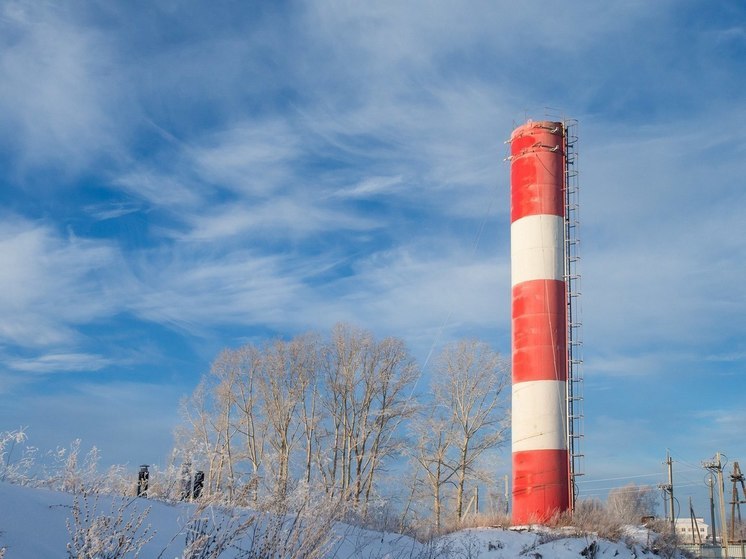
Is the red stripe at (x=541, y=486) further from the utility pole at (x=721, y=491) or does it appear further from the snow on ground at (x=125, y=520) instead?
the utility pole at (x=721, y=491)

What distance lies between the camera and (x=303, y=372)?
3725 centimetres

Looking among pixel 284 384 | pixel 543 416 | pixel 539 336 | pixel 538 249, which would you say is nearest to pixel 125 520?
pixel 543 416

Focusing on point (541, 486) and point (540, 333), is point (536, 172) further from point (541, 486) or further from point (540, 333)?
point (541, 486)

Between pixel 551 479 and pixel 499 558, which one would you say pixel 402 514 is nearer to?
pixel 499 558

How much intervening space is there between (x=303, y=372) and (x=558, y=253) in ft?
62.6

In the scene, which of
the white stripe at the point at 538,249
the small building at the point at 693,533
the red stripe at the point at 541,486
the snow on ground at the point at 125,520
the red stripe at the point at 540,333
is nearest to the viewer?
the snow on ground at the point at 125,520

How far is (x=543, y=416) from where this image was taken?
66.2 feet

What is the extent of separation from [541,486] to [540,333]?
4.23 m

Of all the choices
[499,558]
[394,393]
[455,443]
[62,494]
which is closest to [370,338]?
[394,393]

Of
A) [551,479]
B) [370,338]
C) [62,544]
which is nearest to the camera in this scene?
[62,544]

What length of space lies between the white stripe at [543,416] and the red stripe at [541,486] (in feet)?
0.89

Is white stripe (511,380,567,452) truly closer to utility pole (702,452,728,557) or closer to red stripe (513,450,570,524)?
red stripe (513,450,570,524)

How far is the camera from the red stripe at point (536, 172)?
22.0 metres

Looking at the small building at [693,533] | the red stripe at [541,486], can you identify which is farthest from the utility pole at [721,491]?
the red stripe at [541,486]
